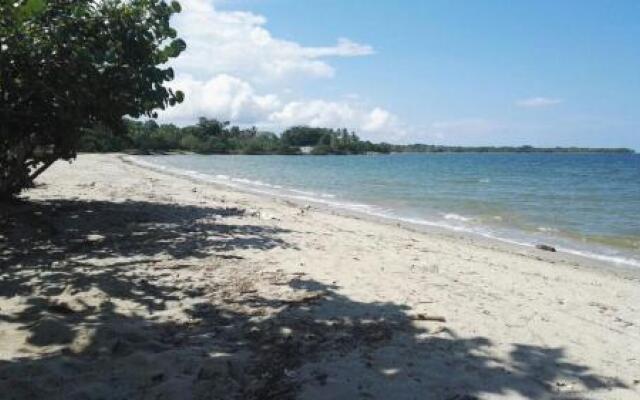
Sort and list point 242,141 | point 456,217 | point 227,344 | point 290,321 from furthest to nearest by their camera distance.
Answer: point 242,141 < point 456,217 < point 290,321 < point 227,344

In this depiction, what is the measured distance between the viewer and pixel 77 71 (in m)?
10.2

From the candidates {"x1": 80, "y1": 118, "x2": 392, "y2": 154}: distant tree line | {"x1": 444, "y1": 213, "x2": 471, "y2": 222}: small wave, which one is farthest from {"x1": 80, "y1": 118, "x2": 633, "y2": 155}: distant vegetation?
{"x1": 444, "y1": 213, "x2": 471, "y2": 222}: small wave

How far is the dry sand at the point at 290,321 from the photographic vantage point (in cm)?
416

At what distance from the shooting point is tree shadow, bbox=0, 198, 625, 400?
4074 mm

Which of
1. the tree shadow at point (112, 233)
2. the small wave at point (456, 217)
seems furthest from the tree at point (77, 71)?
the small wave at point (456, 217)

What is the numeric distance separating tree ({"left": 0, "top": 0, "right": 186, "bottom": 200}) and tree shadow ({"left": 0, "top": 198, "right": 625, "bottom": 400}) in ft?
12.2

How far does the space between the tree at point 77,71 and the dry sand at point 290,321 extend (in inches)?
78.8

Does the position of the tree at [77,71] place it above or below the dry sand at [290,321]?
above

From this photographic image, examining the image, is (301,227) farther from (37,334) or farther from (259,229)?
(37,334)

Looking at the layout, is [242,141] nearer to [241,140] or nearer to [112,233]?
[241,140]

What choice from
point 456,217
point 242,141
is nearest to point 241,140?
point 242,141

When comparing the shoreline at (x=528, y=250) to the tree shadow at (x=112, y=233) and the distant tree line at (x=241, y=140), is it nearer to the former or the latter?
the tree shadow at (x=112, y=233)

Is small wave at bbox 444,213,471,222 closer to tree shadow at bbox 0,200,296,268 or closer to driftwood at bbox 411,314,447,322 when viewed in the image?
tree shadow at bbox 0,200,296,268

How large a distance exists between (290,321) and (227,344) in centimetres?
78
